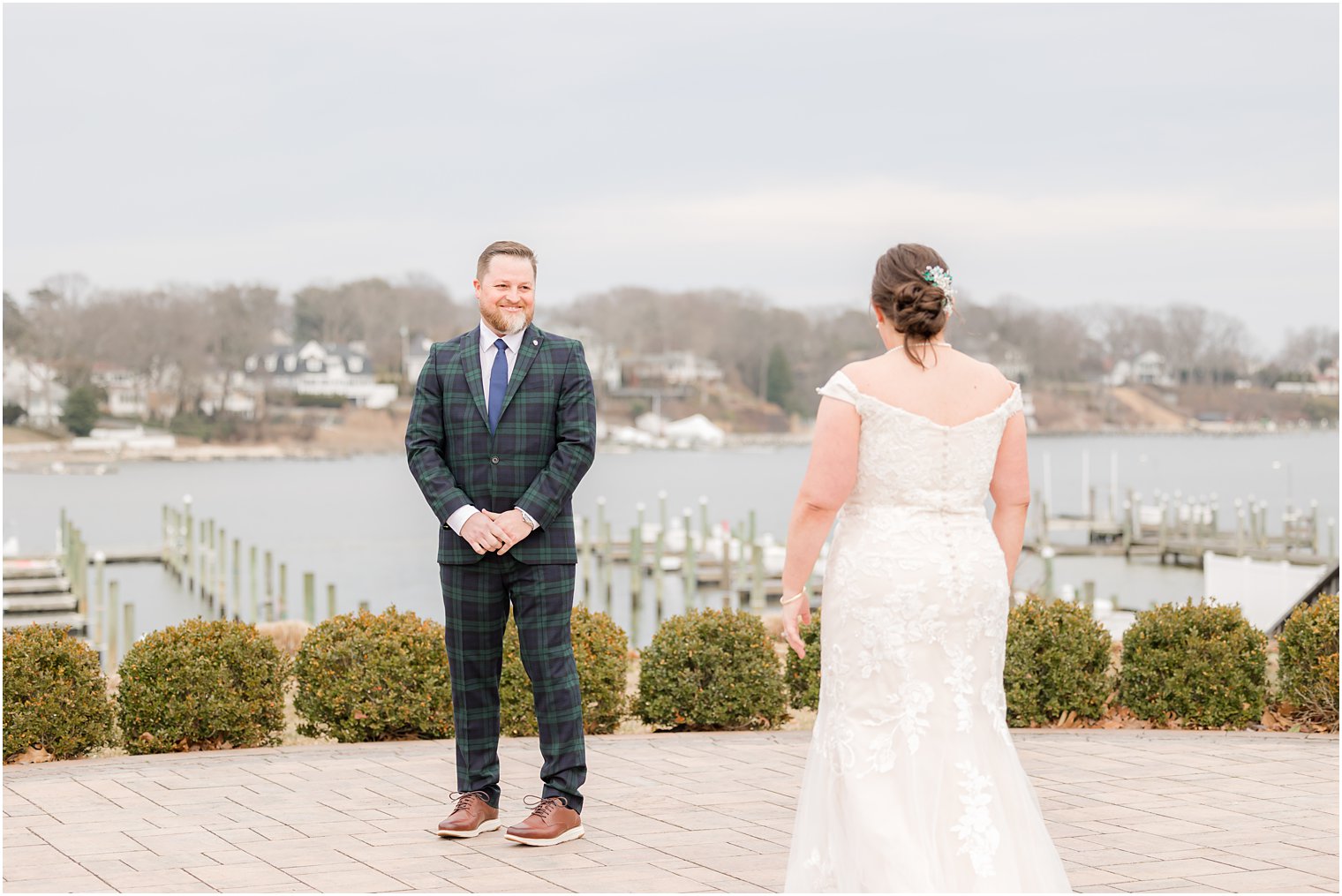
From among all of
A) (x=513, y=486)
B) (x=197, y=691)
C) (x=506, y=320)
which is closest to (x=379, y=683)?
(x=197, y=691)

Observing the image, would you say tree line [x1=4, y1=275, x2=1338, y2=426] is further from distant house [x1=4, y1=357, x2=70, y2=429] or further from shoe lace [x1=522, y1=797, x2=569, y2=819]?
shoe lace [x1=522, y1=797, x2=569, y2=819]

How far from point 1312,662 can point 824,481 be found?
4.53 meters

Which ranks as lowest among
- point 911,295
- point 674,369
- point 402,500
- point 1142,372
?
point 402,500

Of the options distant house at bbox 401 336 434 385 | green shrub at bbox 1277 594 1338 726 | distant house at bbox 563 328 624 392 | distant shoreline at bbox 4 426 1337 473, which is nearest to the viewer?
green shrub at bbox 1277 594 1338 726

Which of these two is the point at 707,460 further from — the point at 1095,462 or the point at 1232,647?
the point at 1232,647

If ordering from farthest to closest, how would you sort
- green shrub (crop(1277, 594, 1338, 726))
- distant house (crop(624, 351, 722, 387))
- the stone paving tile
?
distant house (crop(624, 351, 722, 387)) < green shrub (crop(1277, 594, 1338, 726)) < the stone paving tile

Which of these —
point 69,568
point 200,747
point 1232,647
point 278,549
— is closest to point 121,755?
point 200,747

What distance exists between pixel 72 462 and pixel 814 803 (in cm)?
9621

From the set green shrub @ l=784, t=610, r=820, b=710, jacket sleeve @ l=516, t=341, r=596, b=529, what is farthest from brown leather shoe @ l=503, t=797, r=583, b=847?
green shrub @ l=784, t=610, r=820, b=710

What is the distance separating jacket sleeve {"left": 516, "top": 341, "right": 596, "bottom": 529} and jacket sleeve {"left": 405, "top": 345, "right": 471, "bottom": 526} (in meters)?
0.25

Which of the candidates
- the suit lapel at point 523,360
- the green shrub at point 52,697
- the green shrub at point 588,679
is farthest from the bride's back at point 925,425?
the green shrub at point 52,697

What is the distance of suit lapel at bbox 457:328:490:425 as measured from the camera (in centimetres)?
515

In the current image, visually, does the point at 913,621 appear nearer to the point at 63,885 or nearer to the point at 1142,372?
the point at 63,885

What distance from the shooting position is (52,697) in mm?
6895
